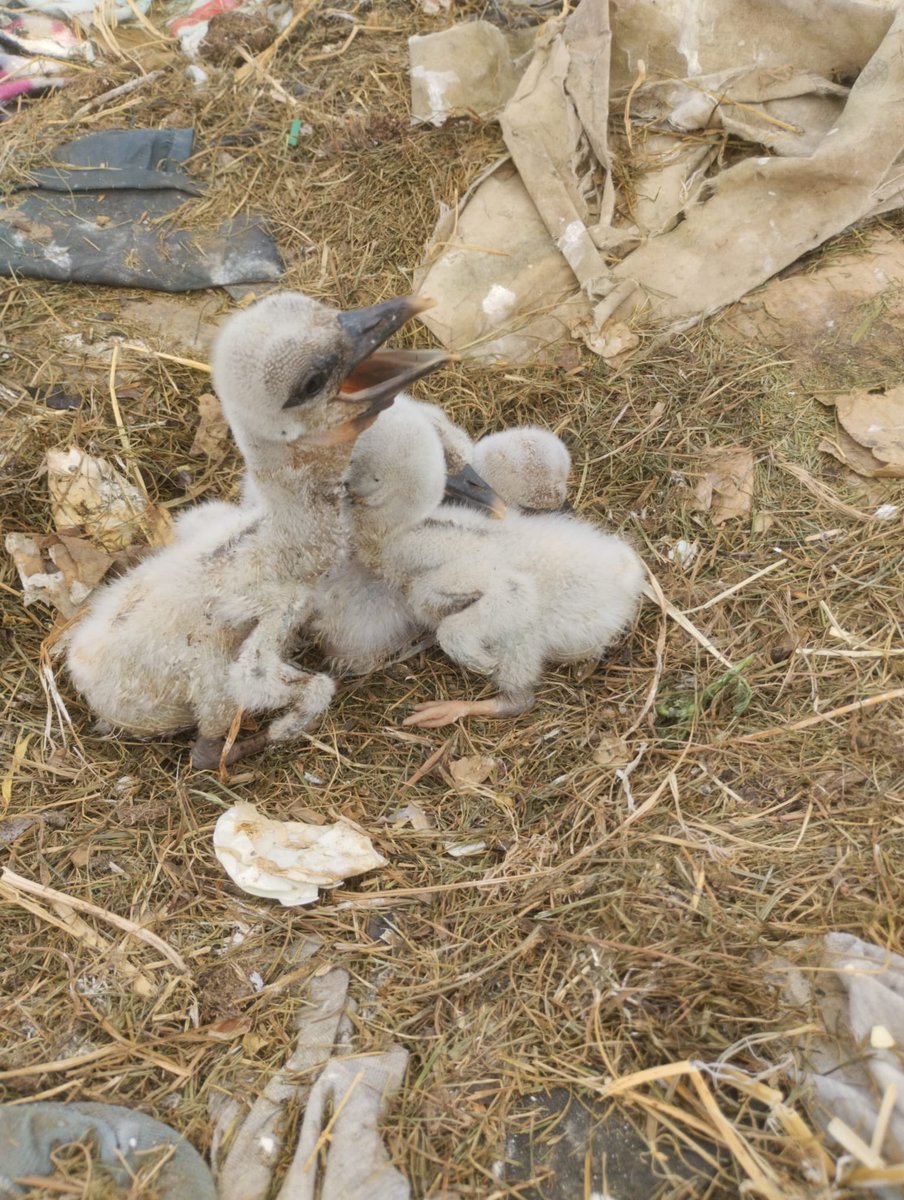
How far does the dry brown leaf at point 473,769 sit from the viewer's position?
244 centimetres

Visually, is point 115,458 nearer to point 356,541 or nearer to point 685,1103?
point 356,541

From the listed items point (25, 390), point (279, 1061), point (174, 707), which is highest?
point (25, 390)

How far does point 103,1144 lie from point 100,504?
71.2 inches

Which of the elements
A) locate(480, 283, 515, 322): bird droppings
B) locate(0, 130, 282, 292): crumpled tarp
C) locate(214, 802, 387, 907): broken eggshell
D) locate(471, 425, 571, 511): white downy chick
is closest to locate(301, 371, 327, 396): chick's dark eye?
locate(471, 425, 571, 511): white downy chick

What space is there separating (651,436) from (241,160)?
2.16m

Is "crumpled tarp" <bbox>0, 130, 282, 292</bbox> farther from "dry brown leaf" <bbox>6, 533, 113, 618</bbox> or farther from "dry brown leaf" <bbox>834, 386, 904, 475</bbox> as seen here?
"dry brown leaf" <bbox>834, 386, 904, 475</bbox>

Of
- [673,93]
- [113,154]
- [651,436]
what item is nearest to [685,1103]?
[651,436]

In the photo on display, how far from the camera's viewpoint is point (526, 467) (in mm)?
2689

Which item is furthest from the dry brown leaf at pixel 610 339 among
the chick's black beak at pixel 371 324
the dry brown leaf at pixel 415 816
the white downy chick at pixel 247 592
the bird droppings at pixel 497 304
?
the dry brown leaf at pixel 415 816

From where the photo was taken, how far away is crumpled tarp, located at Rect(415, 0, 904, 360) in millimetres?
3266

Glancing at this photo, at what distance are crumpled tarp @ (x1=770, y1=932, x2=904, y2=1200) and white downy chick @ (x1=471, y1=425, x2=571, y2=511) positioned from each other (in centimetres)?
141

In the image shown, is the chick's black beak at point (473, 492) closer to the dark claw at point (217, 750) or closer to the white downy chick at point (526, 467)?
the white downy chick at point (526, 467)

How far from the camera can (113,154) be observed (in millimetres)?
3758

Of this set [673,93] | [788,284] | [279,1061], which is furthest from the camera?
[673,93]
